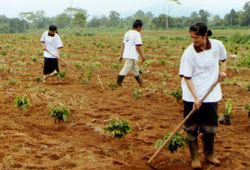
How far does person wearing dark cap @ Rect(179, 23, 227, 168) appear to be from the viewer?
11.0 ft

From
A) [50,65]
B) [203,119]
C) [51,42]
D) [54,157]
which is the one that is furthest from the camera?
[50,65]

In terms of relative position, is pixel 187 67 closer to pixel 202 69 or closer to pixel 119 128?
pixel 202 69

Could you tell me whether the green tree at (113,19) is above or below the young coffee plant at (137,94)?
above

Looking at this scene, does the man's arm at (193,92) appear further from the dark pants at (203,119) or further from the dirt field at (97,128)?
the dirt field at (97,128)

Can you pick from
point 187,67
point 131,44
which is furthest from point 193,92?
point 131,44

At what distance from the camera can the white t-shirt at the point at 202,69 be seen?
3379 mm

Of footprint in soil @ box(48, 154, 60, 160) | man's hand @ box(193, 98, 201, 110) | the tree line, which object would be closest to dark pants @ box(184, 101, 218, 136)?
man's hand @ box(193, 98, 201, 110)

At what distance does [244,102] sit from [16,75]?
21.3ft

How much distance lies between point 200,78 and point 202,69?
100 mm

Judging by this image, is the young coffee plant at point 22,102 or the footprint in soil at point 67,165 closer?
the footprint in soil at point 67,165

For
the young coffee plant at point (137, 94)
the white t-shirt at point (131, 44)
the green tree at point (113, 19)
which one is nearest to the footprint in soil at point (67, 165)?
the young coffee plant at point (137, 94)

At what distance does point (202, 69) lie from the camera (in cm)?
343

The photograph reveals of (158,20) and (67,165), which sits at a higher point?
(158,20)

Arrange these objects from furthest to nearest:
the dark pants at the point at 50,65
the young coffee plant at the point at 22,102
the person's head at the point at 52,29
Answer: the dark pants at the point at 50,65
the person's head at the point at 52,29
the young coffee plant at the point at 22,102
